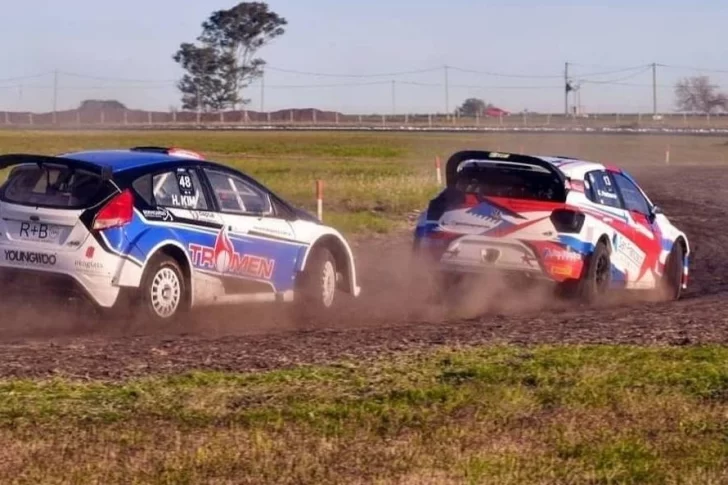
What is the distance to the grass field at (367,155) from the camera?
2506 centimetres

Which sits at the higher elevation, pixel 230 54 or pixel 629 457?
pixel 230 54

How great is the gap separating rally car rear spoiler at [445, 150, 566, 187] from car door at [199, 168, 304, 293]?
Answer: 2.00m

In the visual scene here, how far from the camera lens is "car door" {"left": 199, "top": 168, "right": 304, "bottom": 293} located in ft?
38.9

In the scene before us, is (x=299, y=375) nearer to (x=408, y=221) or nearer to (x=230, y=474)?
(x=230, y=474)

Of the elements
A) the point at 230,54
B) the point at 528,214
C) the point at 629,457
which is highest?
the point at 230,54

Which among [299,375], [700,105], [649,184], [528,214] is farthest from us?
[700,105]

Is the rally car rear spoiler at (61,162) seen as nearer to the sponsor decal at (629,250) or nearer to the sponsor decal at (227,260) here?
the sponsor decal at (227,260)

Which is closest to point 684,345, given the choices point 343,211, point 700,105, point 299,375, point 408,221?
point 299,375

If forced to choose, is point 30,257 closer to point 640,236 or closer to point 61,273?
point 61,273

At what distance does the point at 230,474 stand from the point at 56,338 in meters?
4.69

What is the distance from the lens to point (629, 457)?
6.62 meters

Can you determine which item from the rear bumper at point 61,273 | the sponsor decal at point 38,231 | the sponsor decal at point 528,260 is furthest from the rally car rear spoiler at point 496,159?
the sponsor decal at point 38,231

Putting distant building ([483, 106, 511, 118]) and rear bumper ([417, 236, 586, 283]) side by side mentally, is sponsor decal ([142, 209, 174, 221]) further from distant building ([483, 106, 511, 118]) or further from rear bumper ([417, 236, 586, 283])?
distant building ([483, 106, 511, 118])

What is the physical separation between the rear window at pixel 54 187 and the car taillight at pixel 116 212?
0.10m
